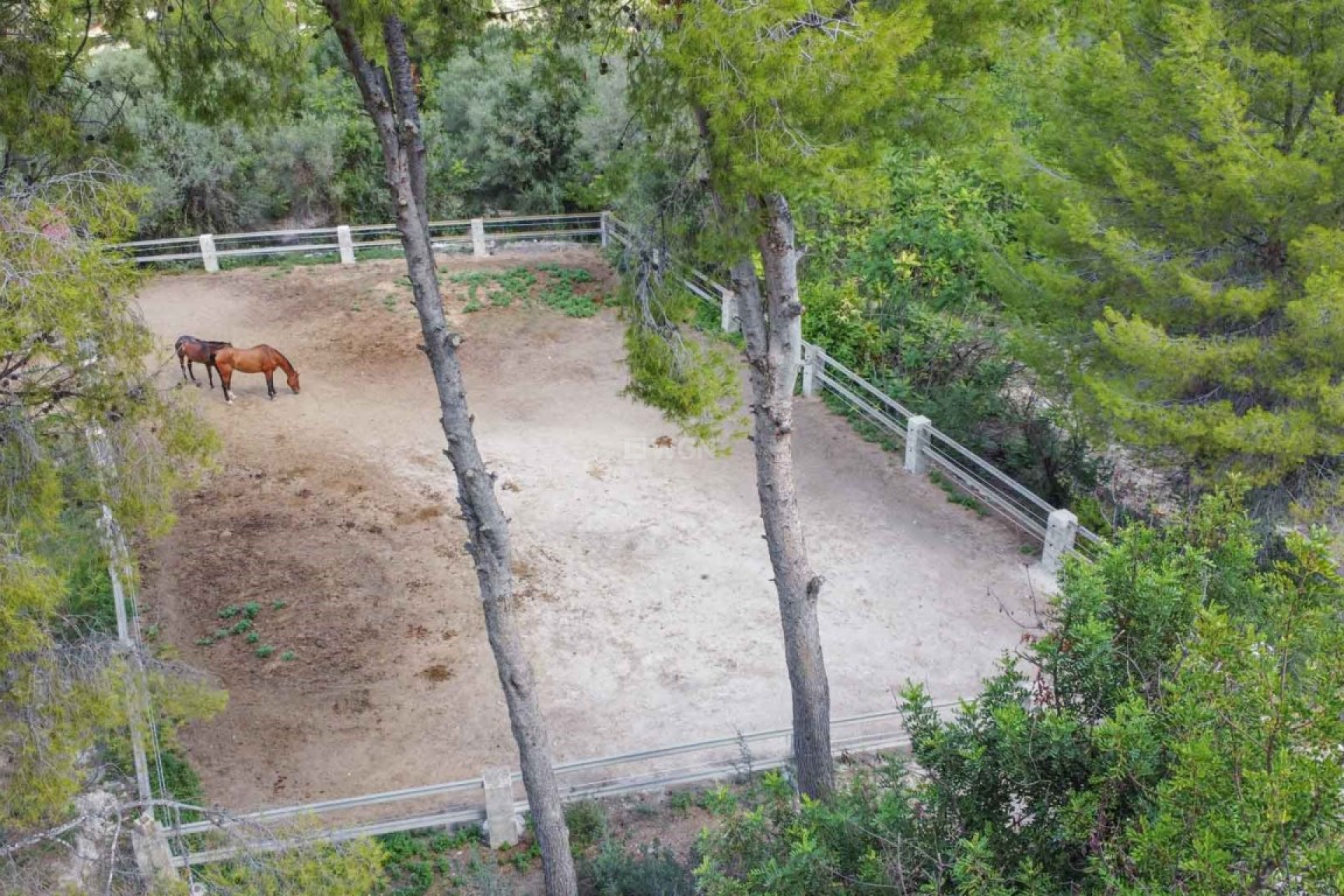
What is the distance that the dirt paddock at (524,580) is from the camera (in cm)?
947

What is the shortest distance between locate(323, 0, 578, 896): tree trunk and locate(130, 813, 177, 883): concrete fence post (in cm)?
235

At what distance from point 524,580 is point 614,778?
328 cm

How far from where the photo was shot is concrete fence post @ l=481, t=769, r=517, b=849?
8.07 m

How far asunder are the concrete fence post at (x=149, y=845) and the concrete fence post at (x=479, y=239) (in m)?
15.2

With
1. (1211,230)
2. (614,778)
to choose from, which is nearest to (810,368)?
(1211,230)

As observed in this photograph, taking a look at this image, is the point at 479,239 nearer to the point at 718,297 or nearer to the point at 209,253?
the point at 209,253

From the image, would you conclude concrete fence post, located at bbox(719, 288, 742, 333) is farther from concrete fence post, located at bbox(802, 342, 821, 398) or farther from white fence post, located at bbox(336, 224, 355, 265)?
white fence post, located at bbox(336, 224, 355, 265)

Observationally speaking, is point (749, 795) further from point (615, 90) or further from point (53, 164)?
point (615, 90)

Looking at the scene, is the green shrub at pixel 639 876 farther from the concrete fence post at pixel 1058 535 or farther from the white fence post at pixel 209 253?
the white fence post at pixel 209 253

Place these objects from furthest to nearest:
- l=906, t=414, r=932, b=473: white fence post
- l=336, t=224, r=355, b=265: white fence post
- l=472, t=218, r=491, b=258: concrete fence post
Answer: l=472, t=218, r=491, b=258: concrete fence post < l=336, t=224, r=355, b=265: white fence post < l=906, t=414, r=932, b=473: white fence post

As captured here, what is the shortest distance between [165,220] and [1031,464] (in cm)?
1738

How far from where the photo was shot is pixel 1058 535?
1111 centimetres

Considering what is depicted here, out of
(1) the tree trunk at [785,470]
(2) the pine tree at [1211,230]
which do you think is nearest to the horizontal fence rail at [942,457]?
(1) the tree trunk at [785,470]

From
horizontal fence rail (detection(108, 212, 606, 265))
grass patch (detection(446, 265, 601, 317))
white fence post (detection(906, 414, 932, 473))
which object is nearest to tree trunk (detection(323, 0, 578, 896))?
white fence post (detection(906, 414, 932, 473))
